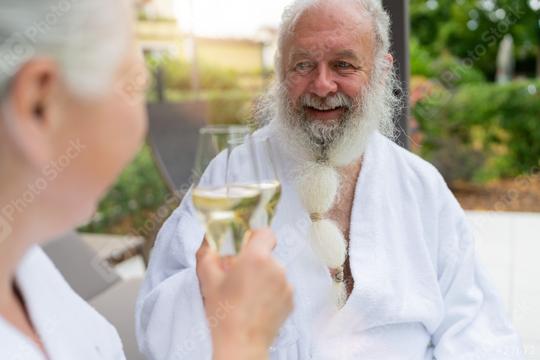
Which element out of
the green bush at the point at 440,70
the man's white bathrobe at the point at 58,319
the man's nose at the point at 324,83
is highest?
the man's nose at the point at 324,83

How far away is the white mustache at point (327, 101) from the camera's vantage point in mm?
1661

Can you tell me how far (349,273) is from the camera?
1681 mm

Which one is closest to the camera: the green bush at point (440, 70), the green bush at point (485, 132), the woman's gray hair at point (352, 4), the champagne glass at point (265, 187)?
the champagne glass at point (265, 187)

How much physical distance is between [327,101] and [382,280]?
0.51 metres

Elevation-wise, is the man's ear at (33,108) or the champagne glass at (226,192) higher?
the man's ear at (33,108)

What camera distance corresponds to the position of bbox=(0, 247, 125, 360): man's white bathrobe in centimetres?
102

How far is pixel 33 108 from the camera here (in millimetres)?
627

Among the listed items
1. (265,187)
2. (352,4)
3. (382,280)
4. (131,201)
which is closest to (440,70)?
(131,201)

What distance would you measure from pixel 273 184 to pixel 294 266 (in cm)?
64

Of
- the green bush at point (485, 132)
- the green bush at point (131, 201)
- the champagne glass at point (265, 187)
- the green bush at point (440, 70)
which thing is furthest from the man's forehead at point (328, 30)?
the green bush at point (440, 70)

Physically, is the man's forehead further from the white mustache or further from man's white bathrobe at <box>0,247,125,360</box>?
man's white bathrobe at <box>0,247,125,360</box>

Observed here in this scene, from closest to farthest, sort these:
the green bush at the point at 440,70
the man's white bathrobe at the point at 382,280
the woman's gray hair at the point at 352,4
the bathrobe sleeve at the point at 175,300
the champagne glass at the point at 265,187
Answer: the champagne glass at the point at 265,187, the bathrobe sleeve at the point at 175,300, the man's white bathrobe at the point at 382,280, the woman's gray hair at the point at 352,4, the green bush at the point at 440,70

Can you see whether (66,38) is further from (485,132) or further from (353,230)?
(485,132)

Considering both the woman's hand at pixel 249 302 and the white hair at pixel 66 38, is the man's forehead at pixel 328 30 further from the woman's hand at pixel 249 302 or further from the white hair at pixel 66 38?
the white hair at pixel 66 38
